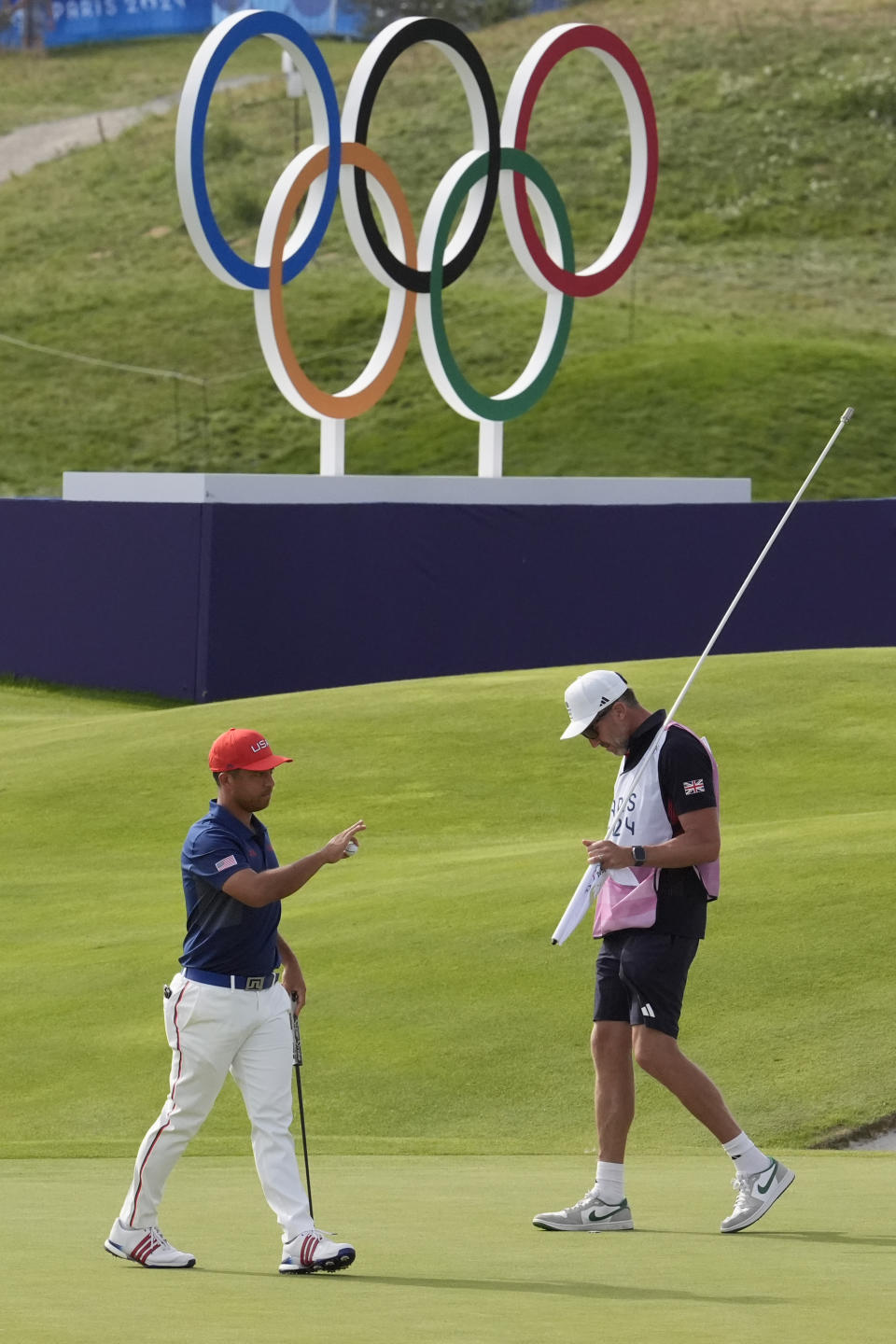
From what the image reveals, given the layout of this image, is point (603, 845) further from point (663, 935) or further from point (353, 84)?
point (353, 84)

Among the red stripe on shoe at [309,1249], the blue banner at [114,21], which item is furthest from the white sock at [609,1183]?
the blue banner at [114,21]

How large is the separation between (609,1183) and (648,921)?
2.94 feet

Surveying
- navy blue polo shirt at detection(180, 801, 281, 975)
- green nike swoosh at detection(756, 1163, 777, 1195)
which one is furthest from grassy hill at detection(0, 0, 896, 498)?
navy blue polo shirt at detection(180, 801, 281, 975)

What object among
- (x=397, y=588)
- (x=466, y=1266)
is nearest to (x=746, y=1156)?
(x=466, y=1266)

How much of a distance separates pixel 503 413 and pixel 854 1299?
2683 cm

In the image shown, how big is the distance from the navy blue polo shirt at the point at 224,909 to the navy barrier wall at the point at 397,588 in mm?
21649

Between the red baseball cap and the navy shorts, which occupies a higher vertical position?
the red baseball cap

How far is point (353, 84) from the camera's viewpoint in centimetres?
2817

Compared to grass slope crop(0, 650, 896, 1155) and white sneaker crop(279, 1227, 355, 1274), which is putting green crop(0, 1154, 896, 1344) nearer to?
white sneaker crop(279, 1227, 355, 1274)

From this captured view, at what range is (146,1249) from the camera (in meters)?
6.28

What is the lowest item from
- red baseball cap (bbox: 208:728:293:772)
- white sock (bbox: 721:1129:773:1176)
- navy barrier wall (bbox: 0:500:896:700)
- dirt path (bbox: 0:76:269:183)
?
navy barrier wall (bbox: 0:500:896:700)

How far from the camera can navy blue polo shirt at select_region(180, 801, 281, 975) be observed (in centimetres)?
638

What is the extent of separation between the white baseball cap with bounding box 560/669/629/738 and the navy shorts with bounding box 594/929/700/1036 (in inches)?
30.3

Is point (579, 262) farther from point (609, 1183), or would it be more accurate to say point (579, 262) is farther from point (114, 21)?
point (609, 1183)
